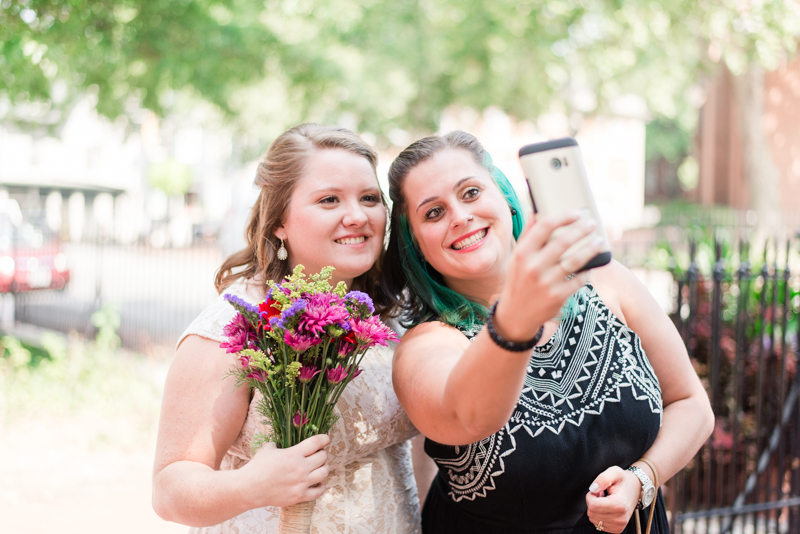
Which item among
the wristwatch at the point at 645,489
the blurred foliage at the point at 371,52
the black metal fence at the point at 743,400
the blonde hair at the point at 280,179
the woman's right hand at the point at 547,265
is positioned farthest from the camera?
the blurred foliage at the point at 371,52

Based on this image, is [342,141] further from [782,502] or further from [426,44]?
[426,44]

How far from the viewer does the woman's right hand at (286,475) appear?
60.7 inches

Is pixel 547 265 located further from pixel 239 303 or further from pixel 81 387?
pixel 81 387

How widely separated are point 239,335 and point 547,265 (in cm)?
80

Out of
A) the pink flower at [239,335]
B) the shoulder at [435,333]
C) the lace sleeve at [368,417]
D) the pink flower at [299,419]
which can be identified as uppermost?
the pink flower at [239,335]

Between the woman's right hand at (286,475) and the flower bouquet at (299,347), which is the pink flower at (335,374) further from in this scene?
the woman's right hand at (286,475)

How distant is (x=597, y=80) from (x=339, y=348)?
17.6 m

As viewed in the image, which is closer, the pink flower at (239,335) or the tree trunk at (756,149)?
the pink flower at (239,335)

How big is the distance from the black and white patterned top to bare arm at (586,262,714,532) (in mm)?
59

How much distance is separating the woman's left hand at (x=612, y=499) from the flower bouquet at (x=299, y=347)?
0.73m

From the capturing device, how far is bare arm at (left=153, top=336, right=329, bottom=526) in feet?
5.10

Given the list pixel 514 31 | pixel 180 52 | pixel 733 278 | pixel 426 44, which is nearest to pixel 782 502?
pixel 733 278

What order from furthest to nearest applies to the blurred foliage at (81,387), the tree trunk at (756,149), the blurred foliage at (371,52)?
the tree trunk at (756,149) → the blurred foliage at (371,52) → the blurred foliage at (81,387)

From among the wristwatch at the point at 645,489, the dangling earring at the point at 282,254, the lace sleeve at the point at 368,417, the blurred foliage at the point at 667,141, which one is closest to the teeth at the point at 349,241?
the dangling earring at the point at 282,254
